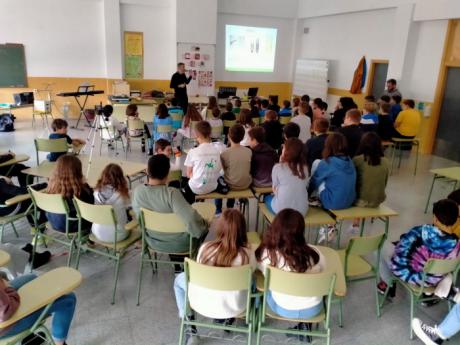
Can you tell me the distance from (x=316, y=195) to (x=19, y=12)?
911cm

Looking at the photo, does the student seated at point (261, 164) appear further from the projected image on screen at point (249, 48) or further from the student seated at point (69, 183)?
the projected image on screen at point (249, 48)

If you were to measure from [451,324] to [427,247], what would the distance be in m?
0.51

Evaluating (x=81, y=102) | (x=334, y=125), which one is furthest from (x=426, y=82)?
(x=81, y=102)

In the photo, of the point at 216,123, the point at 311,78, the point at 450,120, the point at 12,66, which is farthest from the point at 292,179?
the point at 12,66

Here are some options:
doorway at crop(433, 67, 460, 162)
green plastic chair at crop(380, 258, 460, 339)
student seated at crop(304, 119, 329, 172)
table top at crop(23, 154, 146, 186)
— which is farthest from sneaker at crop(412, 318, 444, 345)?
doorway at crop(433, 67, 460, 162)

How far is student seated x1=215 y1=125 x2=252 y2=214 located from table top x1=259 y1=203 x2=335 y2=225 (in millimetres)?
421

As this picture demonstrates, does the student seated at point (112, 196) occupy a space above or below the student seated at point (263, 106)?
below

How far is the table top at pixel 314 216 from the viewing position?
→ 3.32 meters

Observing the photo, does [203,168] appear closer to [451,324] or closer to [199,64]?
[451,324]

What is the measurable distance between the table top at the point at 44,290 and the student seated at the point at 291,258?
110 centimetres

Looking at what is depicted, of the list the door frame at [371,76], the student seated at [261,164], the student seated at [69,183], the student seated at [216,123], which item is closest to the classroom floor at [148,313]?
the student seated at [69,183]

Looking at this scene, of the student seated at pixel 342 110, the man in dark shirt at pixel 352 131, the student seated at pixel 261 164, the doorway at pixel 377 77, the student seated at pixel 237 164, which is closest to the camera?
the student seated at pixel 237 164

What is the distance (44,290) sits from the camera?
2033 mm

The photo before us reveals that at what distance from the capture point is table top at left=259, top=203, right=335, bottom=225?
3322mm
